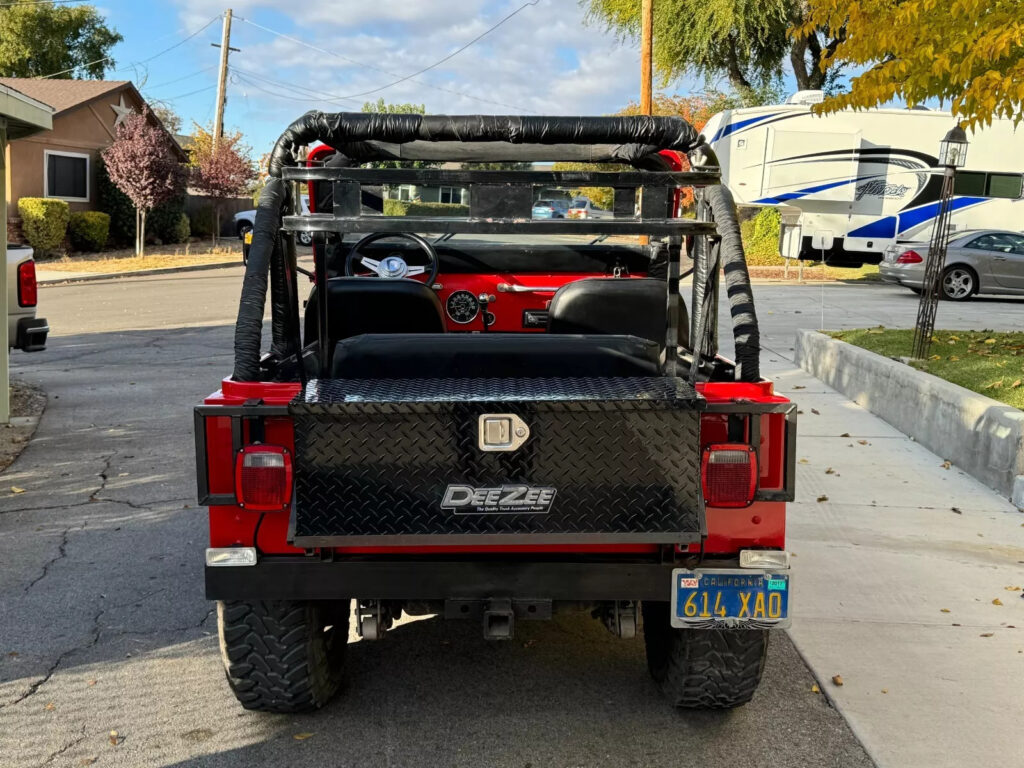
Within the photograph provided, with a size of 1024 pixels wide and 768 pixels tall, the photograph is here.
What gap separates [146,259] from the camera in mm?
27484

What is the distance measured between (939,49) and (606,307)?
502 cm

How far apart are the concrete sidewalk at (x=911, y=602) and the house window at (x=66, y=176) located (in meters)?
25.4

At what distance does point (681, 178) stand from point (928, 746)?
6.98 ft

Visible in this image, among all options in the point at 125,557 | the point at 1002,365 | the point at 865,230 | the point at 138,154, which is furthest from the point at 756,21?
the point at 125,557

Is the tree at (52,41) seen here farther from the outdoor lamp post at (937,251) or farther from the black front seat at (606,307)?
the black front seat at (606,307)

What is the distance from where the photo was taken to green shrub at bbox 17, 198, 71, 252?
85.9ft

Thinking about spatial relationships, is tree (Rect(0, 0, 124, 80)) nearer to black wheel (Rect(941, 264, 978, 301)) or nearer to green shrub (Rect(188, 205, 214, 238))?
green shrub (Rect(188, 205, 214, 238))

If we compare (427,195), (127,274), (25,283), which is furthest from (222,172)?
(427,195)

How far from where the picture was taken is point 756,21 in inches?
1245

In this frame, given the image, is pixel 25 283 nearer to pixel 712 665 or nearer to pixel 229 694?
pixel 229 694

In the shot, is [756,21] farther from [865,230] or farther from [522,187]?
[522,187]

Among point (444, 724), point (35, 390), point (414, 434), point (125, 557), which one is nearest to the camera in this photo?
point (414, 434)

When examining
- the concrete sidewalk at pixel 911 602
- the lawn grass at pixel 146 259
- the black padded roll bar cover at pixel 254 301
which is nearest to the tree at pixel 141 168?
the lawn grass at pixel 146 259

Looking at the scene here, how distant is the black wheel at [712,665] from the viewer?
3578 millimetres
